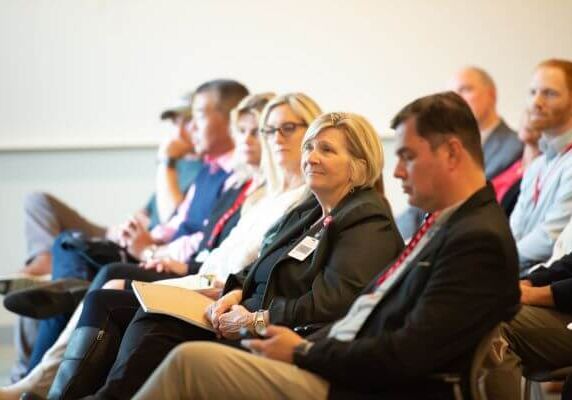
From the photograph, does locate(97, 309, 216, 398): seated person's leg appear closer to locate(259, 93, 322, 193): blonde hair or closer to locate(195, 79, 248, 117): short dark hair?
locate(259, 93, 322, 193): blonde hair

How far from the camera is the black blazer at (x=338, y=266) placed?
9.57ft

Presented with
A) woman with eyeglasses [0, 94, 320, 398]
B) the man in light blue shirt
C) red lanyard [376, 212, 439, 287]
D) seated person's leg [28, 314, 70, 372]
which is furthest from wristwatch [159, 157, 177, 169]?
red lanyard [376, 212, 439, 287]

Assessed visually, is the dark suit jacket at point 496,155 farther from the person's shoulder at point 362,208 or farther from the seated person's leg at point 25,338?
the seated person's leg at point 25,338

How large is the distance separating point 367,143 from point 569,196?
0.85 meters

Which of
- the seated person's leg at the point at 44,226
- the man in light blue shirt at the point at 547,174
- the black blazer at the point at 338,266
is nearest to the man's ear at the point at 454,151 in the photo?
the black blazer at the point at 338,266

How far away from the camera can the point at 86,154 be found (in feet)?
21.1

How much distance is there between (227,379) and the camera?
2379mm

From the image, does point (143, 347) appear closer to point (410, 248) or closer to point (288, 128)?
point (410, 248)

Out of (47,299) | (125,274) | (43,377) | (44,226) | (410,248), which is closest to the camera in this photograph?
(410,248)

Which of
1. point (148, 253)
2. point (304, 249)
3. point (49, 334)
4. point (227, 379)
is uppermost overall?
point (304, 249)

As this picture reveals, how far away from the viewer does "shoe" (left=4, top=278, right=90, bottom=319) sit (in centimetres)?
429

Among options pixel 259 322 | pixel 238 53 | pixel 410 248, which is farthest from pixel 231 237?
pixel 238 53

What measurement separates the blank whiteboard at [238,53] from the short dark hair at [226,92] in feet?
3.82

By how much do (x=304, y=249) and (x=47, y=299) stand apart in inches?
62.8
